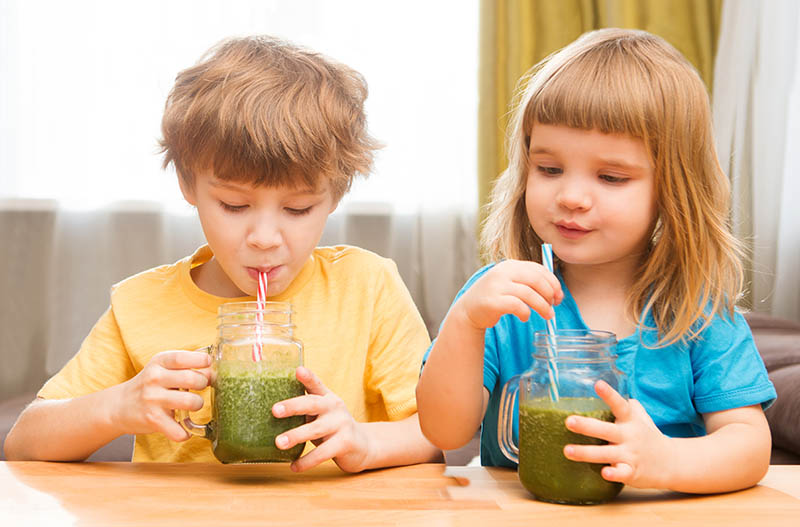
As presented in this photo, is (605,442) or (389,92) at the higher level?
(389,92)

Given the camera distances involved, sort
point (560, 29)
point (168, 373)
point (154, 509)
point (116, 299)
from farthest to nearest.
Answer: point (560, 29)
point (116, 299)
point (168, 373)
point (154, 509)

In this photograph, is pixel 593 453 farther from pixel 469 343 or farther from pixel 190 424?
pixel 190 424

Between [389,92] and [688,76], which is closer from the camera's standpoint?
[688,76]

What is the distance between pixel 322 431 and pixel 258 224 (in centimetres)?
31

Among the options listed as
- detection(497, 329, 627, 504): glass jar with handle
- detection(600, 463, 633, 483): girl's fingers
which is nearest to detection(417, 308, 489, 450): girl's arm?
detection(497, 329, 627, 504): glass jar with handle

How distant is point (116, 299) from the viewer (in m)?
1.28

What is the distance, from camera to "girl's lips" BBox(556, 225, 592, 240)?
1.03 metres

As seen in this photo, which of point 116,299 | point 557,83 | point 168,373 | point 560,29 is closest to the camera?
point 168,373

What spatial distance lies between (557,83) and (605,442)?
0.44 metres

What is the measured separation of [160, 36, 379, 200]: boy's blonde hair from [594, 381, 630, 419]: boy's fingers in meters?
0.49

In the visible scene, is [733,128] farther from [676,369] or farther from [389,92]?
Result: [676,369]

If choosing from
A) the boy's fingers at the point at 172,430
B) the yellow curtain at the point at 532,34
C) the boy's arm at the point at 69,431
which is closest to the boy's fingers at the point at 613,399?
the boy's fingers at the point at 172,430

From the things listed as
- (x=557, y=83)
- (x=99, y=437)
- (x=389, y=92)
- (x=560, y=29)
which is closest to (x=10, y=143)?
(x=389, y=92)

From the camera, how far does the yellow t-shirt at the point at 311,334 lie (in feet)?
4.06
